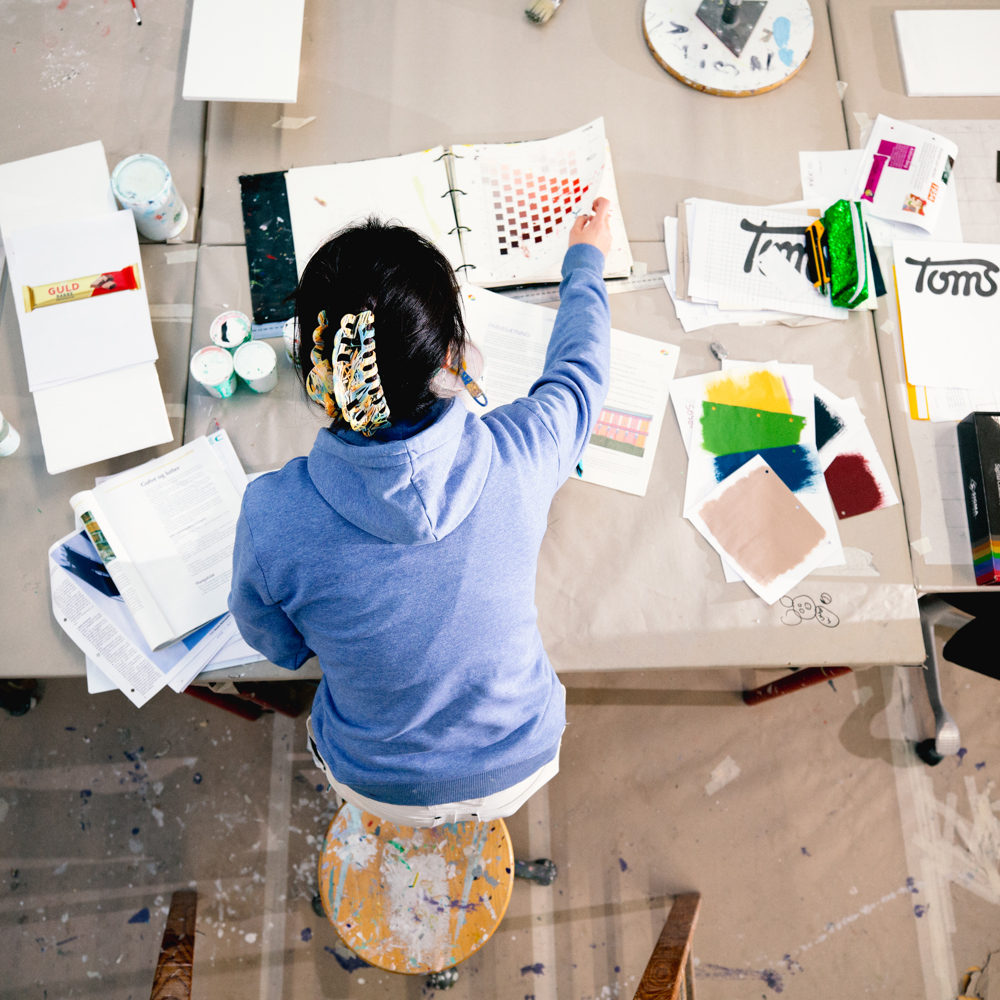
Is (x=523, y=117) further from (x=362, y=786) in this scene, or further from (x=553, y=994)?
(x=553, y=994)

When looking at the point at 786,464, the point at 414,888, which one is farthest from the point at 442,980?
the point at 786,464

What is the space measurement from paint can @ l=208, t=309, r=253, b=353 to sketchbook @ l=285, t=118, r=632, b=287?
172mm

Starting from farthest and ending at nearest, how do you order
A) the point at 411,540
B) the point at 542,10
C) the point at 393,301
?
the point at 542,10 → the point at 411,540 → the point at 393,301

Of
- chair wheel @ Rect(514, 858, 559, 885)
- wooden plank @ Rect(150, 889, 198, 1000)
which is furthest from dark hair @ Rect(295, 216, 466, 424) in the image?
chair wheel @ Rect(514, 858, 559, 885)

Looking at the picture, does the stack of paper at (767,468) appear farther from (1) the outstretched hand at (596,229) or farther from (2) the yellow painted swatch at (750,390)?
(1) the outstretched hand at (596,229)

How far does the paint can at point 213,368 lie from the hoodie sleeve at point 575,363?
20.2 inches

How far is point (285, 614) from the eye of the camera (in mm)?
985

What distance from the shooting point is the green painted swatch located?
48.3 inches

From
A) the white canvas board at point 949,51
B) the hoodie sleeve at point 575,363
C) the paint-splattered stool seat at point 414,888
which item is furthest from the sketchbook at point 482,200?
the paint-splattered stool seat at point 414,888

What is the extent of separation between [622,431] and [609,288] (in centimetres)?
28

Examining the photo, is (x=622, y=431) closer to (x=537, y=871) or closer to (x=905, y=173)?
(x=905, y=173)

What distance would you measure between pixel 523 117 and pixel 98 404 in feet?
3.10

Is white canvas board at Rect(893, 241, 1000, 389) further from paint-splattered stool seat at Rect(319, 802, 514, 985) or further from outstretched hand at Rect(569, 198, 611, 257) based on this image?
paint-splattered stool seat at Rect(319, 802, 514, 985)

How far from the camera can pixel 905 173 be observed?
1335mm
